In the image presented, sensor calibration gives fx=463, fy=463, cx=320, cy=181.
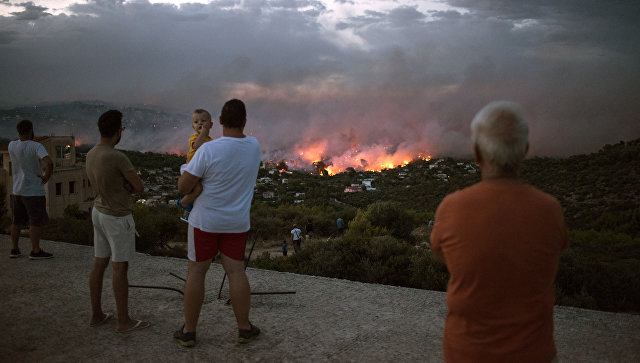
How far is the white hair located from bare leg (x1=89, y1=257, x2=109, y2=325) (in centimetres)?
344

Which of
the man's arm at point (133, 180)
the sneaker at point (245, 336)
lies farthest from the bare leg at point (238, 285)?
the man's arm at point (133, 180)

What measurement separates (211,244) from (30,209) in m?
4.10

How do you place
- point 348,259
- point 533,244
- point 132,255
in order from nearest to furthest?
1. point 533,244
2. point 132,255
3. point 348,259

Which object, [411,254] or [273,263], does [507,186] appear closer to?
[411,254]

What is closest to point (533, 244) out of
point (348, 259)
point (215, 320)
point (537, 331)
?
point (537, 331)

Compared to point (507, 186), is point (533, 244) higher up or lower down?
lower down

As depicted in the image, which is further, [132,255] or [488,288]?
[132,255]

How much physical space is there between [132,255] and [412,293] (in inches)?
119

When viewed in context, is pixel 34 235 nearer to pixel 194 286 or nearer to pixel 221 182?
pixel 194 286

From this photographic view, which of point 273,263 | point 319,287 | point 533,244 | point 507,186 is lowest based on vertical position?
point 273,263

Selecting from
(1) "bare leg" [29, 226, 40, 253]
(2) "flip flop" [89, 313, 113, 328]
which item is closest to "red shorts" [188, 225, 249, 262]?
(2) "flip flop" [89, 313, 113, 328]

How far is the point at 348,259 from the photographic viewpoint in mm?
7477

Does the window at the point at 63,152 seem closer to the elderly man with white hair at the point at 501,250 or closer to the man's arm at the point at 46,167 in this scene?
the man's arm at the point at 46,167

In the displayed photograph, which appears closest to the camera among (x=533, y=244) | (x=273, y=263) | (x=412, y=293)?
(x=533, y=244)
